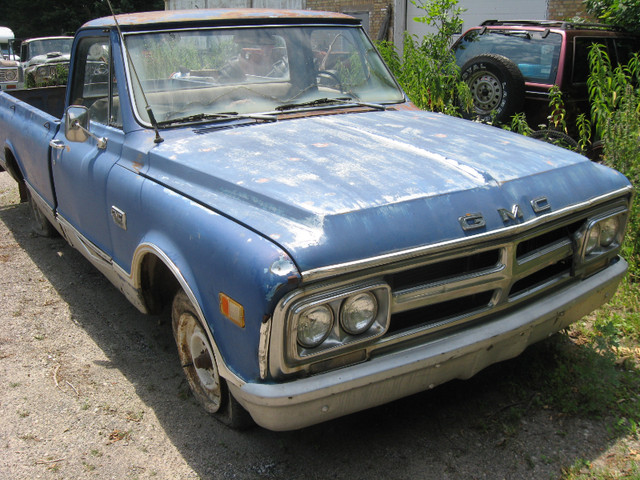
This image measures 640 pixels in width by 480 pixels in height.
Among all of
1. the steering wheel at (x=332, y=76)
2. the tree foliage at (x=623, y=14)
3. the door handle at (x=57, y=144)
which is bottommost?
the door handle at (x=57, y=144)

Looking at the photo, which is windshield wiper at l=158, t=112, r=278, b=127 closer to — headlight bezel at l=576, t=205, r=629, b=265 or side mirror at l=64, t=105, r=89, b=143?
side mirror at l=64, t=105, r=89, b=143

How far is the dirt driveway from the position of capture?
2.71 metres

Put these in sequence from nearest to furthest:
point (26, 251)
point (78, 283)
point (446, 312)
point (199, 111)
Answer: point (446, 312), point (199, 111), point (78, 283), point (26, 251)

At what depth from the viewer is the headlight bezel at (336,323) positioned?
7.09ft

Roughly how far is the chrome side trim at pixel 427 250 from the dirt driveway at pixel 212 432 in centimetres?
97

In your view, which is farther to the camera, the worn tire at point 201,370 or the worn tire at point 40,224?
the worn tire at point 40,224

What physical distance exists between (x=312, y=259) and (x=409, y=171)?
76 centimetres

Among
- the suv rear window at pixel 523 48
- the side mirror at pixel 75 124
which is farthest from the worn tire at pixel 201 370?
the suv rear window at pixel 523 48

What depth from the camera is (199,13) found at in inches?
149

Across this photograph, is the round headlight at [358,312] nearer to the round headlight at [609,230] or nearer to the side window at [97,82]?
the round headlight at [609,230]

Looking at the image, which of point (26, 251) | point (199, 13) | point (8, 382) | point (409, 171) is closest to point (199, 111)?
point (199, 13)

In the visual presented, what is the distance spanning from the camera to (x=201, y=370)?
3.00 meters

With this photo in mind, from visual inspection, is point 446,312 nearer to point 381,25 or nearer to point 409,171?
point 409,171

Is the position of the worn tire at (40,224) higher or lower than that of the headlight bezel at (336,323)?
lower
